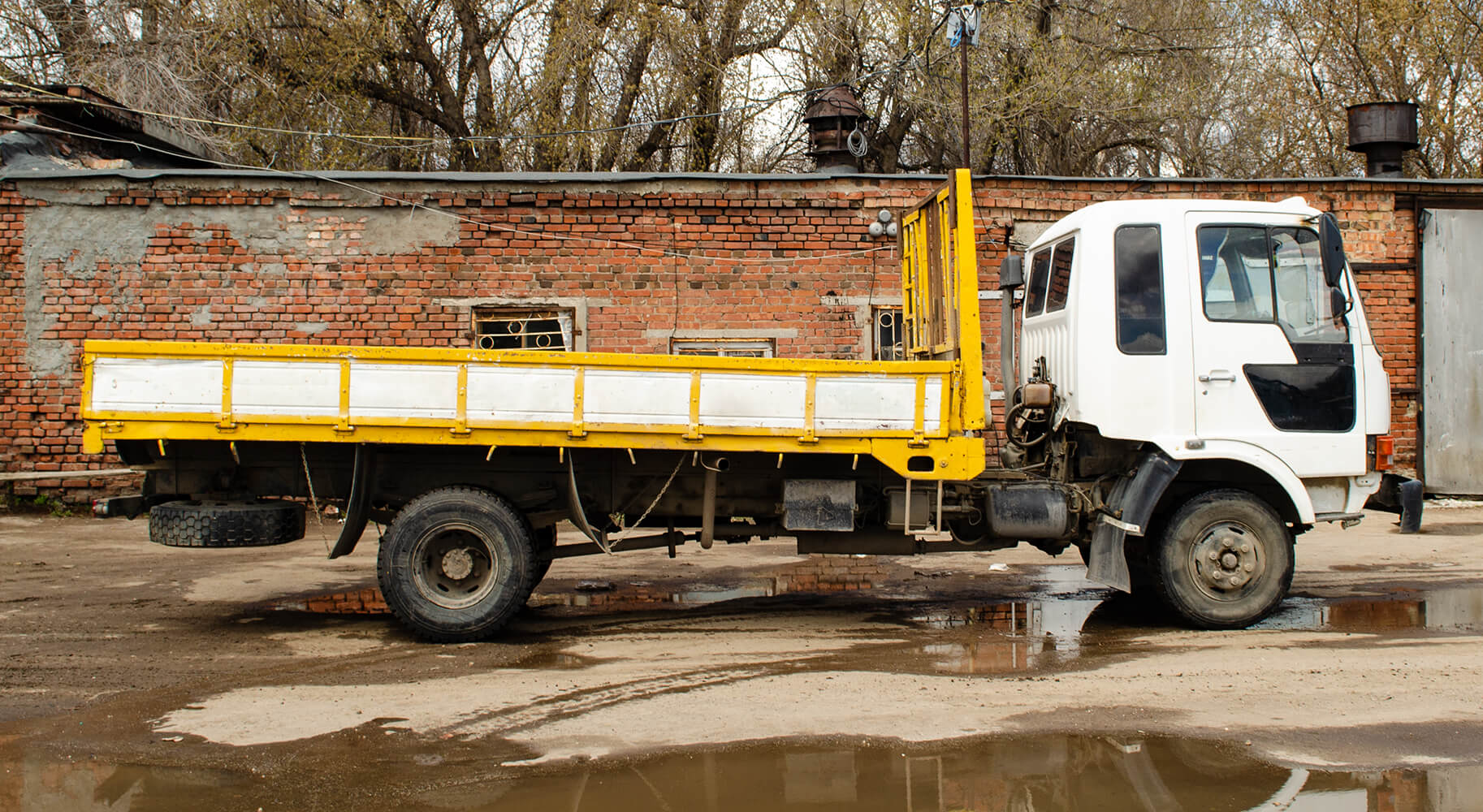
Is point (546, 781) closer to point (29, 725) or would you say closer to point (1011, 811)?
point (1011, 811)

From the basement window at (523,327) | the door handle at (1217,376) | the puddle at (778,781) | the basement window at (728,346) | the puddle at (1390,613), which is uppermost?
the basement window at (523,327)

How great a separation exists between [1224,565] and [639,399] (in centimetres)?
348

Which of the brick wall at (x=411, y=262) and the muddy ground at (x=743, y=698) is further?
the brick wall at (x=411, y=262)

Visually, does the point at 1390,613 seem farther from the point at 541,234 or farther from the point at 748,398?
the point at 541,234

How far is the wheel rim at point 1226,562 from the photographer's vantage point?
21.5ft

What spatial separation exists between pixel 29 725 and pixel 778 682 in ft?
10.6

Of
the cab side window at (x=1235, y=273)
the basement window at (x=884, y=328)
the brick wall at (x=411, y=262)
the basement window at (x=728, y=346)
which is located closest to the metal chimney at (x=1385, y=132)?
the brick wall at (x=411, y=262)

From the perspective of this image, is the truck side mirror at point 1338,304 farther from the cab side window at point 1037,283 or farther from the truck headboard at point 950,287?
the truck headboard at point 950,287

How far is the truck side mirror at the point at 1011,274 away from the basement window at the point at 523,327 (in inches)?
218

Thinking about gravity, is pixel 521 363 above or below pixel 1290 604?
above

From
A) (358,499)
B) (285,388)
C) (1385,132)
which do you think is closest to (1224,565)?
(358,499)

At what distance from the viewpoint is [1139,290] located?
660 cm

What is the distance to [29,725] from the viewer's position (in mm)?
4789

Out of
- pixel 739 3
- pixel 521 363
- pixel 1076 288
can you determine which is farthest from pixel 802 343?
pixel 739 3
